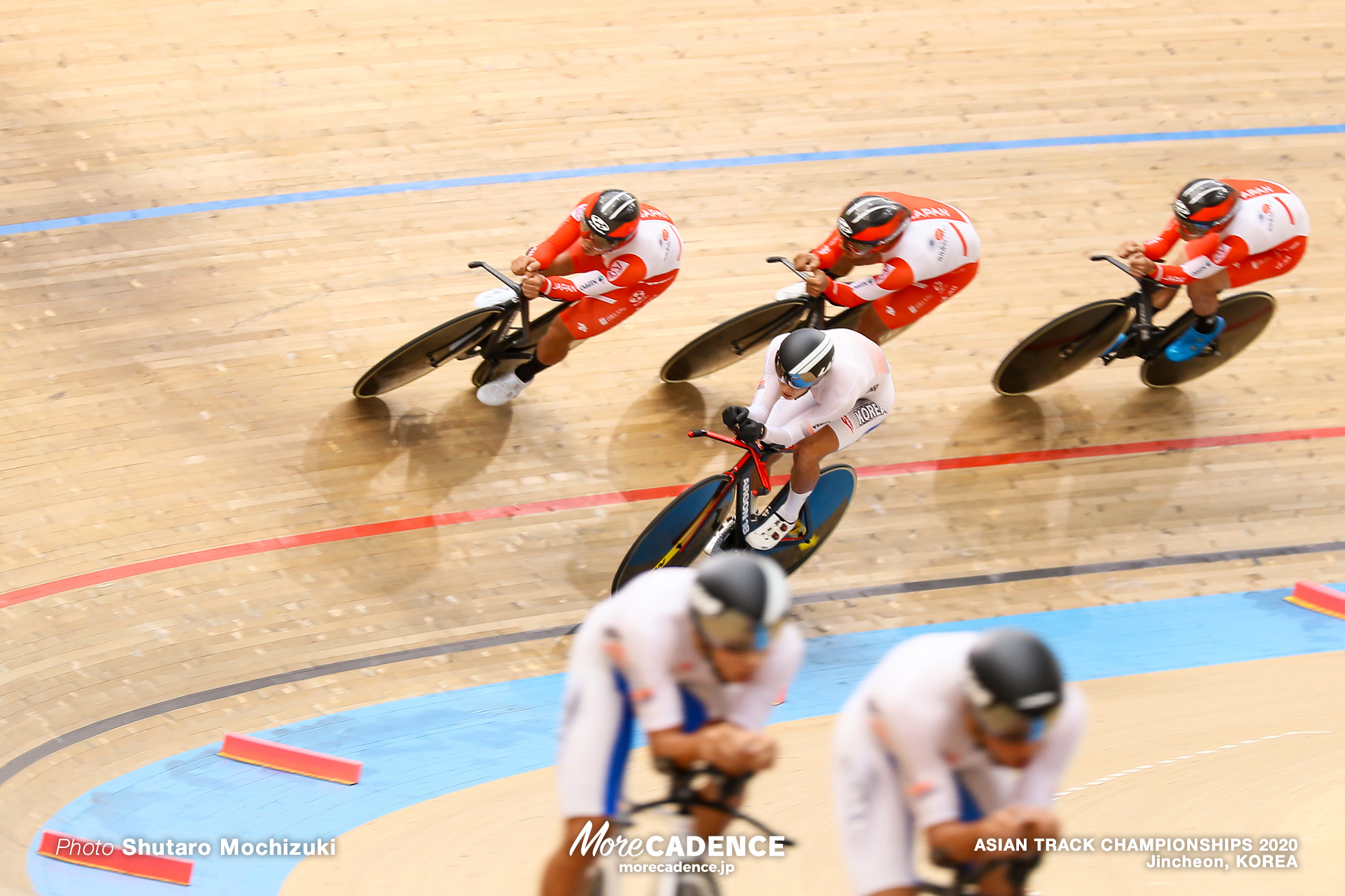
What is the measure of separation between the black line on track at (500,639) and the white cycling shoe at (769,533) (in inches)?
18.9

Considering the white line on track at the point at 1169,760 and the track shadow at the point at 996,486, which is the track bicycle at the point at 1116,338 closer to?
the track shadow at the point at 996,486

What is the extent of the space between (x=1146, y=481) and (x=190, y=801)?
425 cm

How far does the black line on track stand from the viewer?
4.07 m

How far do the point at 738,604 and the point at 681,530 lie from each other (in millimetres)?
2382

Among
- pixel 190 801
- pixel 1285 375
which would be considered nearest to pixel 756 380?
pixel 1285 375

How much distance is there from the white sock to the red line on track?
82 cm

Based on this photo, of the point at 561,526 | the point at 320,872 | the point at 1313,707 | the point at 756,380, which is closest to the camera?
the point at 320,872

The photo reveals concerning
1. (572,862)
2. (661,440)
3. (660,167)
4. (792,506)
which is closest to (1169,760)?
(792,506)

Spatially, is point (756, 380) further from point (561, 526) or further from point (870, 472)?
point (561, 526)

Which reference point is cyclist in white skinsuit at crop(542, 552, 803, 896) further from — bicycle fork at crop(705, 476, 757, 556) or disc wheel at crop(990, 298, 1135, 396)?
disc wheel at crop(990, 298, 1135, 396)

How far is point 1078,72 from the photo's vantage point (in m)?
8.23

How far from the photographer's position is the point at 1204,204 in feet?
18.1

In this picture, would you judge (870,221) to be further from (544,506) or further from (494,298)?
(544,506)

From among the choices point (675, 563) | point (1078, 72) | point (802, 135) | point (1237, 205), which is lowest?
point (675, 563)
